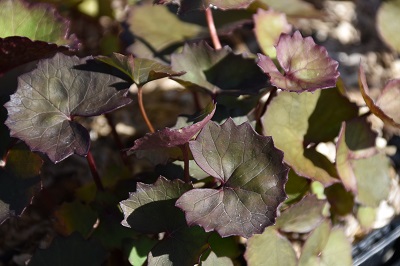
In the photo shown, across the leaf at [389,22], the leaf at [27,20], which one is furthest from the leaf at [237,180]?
the leaf at [389,22]

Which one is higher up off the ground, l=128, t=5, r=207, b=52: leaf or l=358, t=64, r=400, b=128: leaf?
l=128, t=5, r=207, b=52: leaf

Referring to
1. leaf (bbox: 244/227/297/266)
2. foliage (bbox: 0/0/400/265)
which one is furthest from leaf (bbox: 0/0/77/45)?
leaf (bbox: 244/227/297/266)

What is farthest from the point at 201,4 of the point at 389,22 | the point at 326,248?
the point at 389,22

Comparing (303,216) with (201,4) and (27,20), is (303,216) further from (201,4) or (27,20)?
(27,20)

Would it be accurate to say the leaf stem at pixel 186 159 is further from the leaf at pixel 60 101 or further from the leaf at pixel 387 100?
the leaf at pixel 387 100

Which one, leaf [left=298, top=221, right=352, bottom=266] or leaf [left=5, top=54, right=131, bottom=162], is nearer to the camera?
leaf [left=5, top=54, right=131, bottom=162]

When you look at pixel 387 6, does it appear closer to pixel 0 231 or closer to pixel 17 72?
pixel 17 72

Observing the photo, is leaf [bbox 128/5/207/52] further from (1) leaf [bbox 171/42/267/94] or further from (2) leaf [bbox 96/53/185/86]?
(2) leaf [bbox 96/53/185/86]

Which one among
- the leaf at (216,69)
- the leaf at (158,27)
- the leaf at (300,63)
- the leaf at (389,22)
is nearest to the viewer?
the leaf at (300,63)
